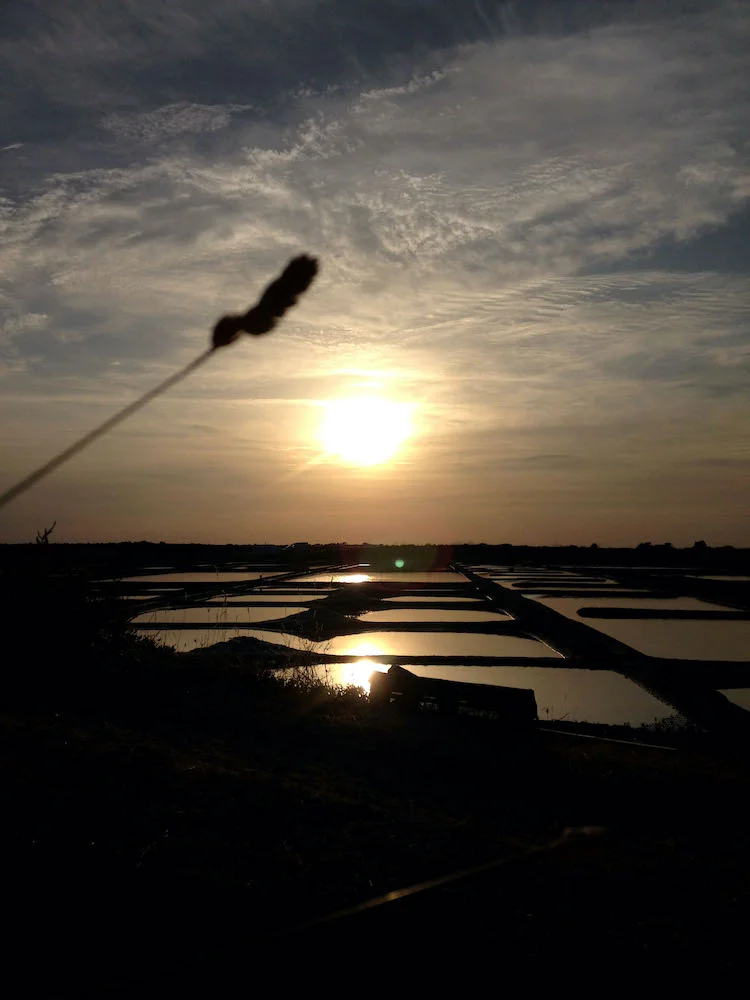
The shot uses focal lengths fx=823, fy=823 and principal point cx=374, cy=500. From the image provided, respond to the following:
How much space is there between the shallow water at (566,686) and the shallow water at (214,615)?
800 centimetres

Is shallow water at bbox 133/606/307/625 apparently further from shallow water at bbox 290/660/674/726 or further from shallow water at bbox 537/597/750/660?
shallow water at bbox 537/597/750/660

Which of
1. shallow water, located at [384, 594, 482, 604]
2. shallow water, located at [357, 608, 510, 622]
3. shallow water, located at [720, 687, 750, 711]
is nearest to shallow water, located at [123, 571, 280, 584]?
shallow water, located at [384, 594, 482, 604]

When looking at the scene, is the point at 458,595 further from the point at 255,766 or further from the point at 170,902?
the point at 170,902

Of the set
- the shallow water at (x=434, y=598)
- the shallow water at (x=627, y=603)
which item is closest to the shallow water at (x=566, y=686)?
the shallow water at (x=627, y=603)

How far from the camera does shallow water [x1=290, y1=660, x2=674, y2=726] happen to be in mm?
11141

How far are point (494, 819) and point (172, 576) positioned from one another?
40939 millimetres

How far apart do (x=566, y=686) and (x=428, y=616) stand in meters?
11.7

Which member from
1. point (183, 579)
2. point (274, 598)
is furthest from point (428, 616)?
point (183, 579)

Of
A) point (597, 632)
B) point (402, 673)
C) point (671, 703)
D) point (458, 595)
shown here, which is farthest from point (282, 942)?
point (458, 595)

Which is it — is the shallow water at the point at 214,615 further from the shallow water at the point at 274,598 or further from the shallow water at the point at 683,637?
the shallow water at the point at 683,637

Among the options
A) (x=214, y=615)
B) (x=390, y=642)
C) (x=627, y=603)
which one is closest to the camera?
(x=390, y=642)

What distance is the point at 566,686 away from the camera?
529 inches

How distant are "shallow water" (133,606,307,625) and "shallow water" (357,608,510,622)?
91.5 inches

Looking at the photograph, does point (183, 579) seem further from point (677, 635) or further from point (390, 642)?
point (677, 635)
